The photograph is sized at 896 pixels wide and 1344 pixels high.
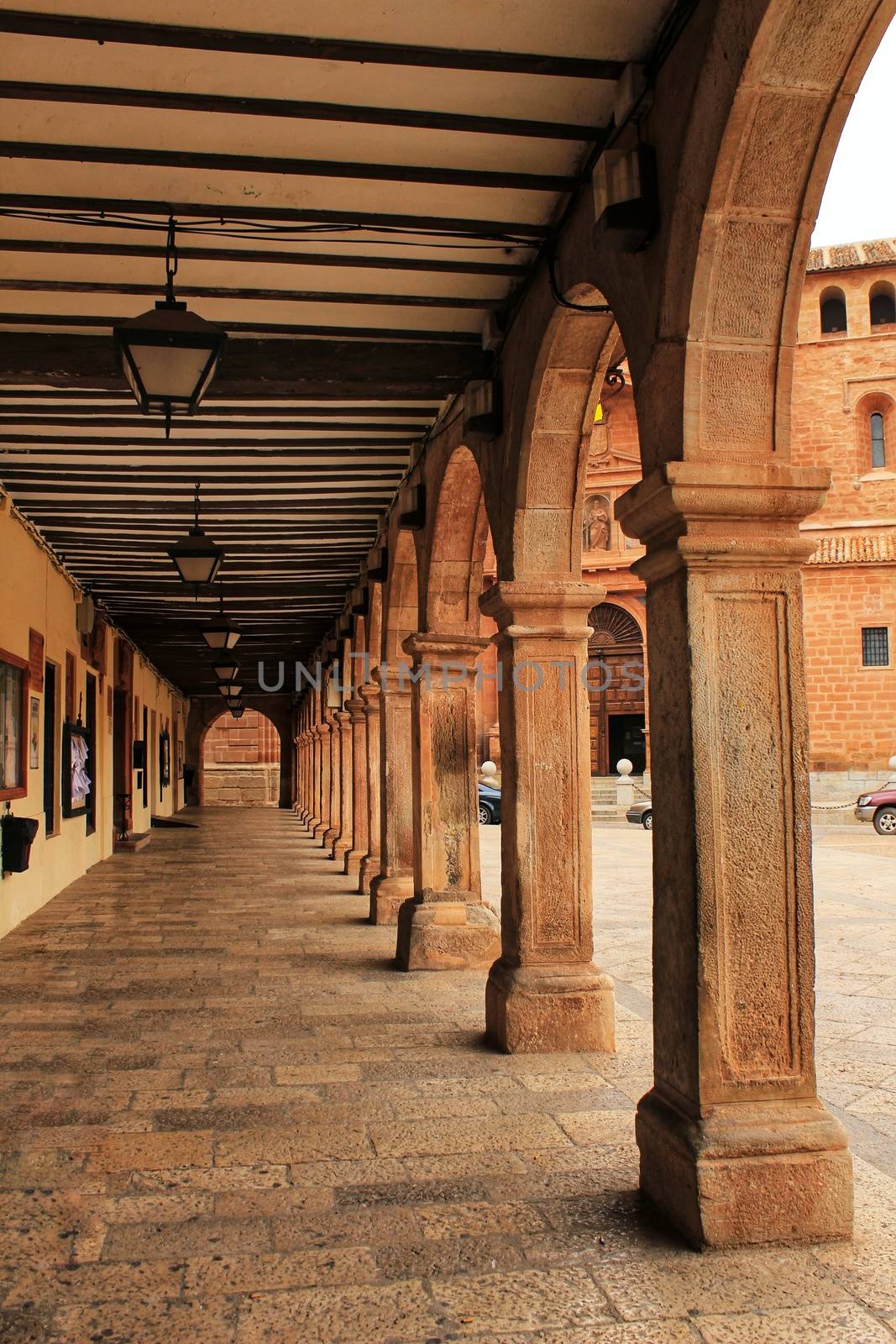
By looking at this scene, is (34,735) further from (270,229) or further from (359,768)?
(270,229)

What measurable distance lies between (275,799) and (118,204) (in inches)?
1360

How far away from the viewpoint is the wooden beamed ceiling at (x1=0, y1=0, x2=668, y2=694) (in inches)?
124

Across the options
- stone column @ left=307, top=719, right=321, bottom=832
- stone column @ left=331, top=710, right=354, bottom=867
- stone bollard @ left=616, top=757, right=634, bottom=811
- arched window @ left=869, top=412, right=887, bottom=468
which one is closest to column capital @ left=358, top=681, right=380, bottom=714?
stone column @ left=331, top=710, right=354, bottom=867

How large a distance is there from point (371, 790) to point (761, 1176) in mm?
8107

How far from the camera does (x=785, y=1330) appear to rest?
2391 millimetres

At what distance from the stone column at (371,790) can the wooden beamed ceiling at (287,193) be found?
12.1ft

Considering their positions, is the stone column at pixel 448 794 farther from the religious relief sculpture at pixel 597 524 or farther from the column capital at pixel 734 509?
the religious relief sculpture at pixel 597 524

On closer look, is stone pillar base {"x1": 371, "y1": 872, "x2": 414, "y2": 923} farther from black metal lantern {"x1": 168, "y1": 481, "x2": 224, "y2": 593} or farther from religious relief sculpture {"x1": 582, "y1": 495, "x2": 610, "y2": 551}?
religious relief sculpture {"x1": 582, "y1": 495, "x2": 610, "y2": 551}

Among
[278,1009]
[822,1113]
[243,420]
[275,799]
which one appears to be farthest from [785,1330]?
[275,799]

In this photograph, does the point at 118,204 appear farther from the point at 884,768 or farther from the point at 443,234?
the point at 884,768

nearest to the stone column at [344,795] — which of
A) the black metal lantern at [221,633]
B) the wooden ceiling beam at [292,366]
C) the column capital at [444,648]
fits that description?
the black metal lantern at [221,633]

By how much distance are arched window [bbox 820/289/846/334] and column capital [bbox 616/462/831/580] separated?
30.6m

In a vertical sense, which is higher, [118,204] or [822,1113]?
[118,204]

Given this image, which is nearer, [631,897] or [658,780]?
[658,780]
